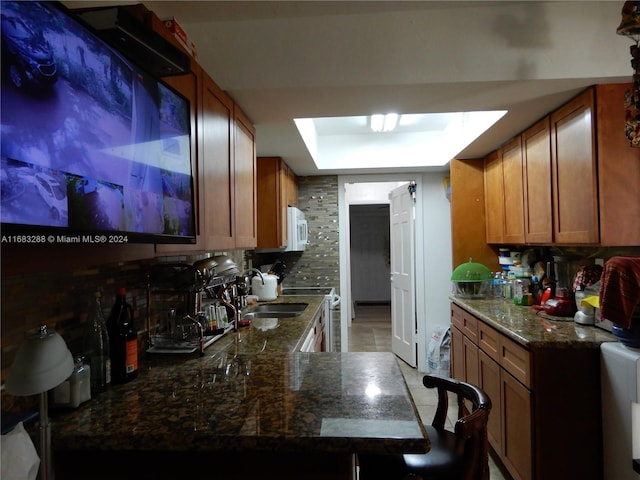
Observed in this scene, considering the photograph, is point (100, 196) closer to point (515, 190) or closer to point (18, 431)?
point (18, 431)

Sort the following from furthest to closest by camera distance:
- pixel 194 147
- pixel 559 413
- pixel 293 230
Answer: pixel 293 230
pixel 559 413
pixel 194 147

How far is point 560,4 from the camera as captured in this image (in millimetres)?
1556

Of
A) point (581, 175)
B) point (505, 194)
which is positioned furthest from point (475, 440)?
point (505, 194)

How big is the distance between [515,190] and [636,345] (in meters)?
1.44

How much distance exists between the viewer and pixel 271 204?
9.50 feet

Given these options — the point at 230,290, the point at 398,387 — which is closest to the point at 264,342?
the point at 230,290

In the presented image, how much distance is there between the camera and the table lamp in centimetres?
71

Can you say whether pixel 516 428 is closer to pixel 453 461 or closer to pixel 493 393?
pixel 493 393

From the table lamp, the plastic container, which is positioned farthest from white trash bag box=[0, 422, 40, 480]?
the plastic container

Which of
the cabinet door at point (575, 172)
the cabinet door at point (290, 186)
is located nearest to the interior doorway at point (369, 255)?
the cabinet door at point (290, 186)

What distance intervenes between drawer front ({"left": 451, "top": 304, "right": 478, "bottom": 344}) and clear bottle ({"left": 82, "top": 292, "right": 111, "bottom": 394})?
7.60ft

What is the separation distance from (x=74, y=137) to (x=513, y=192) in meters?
2.85

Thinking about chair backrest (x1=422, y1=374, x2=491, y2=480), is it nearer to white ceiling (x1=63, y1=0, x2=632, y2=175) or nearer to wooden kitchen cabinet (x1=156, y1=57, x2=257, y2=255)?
Answer: wooden kitchen cabinet (x1=156, y1=57, x2=257, y2=255)

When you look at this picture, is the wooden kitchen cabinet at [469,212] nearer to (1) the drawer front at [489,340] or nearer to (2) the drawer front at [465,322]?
(2) the drawer front at [465,322]
